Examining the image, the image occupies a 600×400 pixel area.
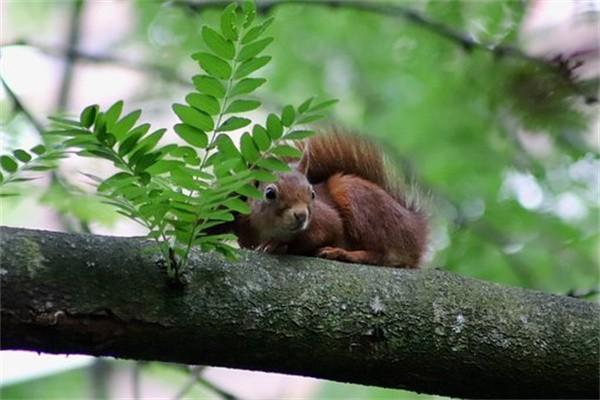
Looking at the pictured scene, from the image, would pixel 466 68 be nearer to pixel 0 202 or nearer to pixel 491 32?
pixel 491 32

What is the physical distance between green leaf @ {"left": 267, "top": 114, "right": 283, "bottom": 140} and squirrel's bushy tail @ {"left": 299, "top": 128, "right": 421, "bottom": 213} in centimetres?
88

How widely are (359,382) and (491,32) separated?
2143mm

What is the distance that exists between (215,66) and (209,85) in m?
0.04

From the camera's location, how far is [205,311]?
205 cm

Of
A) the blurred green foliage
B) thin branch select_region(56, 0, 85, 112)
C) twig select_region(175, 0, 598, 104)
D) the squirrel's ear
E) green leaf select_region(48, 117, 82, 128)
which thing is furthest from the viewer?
thin branch select_region(56, 0, 85, 112)

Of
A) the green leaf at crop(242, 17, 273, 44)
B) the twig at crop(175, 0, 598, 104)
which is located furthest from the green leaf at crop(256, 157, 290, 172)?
the twig at crop(175, 0, 598, 104)

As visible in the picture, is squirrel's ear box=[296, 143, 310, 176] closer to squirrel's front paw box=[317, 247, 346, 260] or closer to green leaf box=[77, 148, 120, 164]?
squirrel's front paw box=[317, 247, 346, 260]

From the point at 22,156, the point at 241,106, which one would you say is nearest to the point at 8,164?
the point at 22,156

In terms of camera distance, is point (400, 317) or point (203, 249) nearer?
point (203, 249)

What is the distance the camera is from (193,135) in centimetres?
197

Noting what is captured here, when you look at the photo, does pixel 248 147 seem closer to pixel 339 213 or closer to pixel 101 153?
pixel 101 153

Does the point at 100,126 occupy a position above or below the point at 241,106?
below

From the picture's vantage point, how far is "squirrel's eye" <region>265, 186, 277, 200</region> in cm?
279

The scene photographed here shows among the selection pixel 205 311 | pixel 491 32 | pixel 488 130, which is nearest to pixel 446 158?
pixel 488 130
